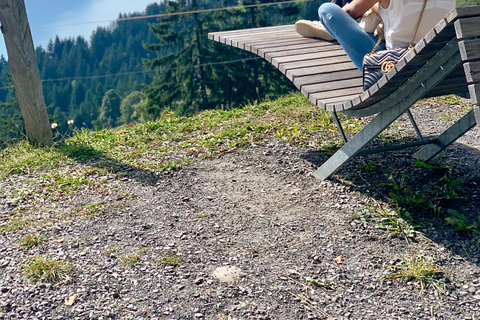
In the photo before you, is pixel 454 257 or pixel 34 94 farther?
pixel 34 94

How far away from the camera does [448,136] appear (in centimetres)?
322

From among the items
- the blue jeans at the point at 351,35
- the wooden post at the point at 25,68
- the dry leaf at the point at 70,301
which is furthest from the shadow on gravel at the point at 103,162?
the blue jeans at the point at 351,35

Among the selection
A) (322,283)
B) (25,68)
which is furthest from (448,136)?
(25,68)

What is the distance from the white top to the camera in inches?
100

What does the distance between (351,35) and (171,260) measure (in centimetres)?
182

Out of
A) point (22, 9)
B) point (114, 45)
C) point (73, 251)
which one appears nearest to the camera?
point (73, 251)

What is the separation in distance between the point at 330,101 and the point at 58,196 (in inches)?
79.8

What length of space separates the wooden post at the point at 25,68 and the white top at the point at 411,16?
329 cm

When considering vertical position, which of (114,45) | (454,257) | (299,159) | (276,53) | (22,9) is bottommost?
(454,257)

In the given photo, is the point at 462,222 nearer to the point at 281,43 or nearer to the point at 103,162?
the point at 281,43

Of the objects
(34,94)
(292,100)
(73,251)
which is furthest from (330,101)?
(34,94)

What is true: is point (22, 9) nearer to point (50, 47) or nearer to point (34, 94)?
point (34, 94)

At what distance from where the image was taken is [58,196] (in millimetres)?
3326

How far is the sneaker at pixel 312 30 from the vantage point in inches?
152
